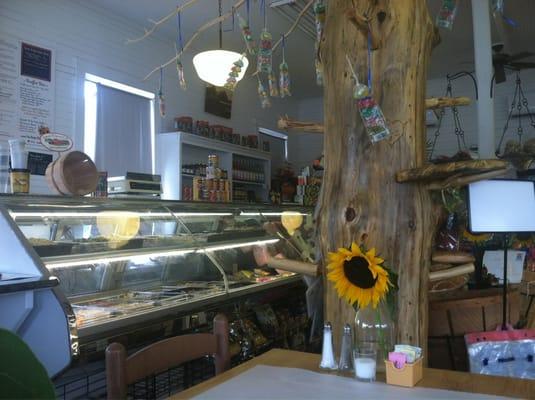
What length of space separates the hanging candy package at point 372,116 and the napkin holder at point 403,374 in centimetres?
68

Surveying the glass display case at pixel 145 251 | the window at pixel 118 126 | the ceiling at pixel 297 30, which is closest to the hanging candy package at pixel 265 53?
the glass display case at pixel 145 251

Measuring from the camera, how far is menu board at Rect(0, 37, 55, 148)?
4555mm

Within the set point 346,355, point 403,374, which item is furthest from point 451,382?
point 346,355

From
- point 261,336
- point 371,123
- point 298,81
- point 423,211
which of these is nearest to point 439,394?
point 423,211

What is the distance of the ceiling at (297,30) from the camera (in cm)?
545

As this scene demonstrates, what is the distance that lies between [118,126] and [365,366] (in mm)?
4970

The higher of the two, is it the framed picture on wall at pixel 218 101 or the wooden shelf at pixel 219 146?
the framed picture on wall at pixel 218 101

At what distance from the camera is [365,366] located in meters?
1.41

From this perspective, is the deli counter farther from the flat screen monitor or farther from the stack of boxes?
the flat screen monitor

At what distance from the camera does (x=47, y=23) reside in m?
4.93

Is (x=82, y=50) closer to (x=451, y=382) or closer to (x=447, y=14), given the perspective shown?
(x=447, y=14)

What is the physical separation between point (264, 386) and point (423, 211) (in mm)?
762

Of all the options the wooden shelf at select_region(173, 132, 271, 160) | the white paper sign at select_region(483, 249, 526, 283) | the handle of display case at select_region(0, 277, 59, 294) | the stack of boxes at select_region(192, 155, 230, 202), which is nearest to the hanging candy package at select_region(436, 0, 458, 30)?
the handle of display case at select_region(0, 277, 59, 294)

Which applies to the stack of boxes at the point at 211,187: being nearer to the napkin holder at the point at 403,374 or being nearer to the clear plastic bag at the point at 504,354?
the clear plastic bag at the point at 504,354
